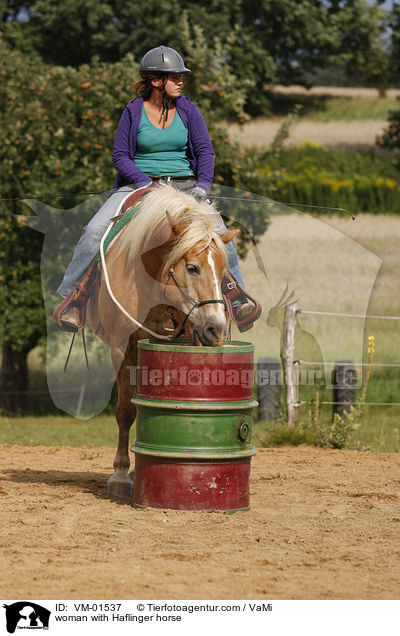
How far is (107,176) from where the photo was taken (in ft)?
45.4

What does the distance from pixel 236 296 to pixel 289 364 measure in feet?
14.5

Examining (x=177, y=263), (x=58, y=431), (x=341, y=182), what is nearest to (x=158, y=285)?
(x=177, y=263)

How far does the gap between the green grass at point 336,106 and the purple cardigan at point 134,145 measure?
39.1m

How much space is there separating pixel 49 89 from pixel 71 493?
354 inches

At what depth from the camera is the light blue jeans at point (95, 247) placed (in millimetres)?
6344

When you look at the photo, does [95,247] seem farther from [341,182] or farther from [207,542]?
[341,182]

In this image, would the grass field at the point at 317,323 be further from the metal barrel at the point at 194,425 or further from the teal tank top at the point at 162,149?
the teal tank top at the point at 162,149

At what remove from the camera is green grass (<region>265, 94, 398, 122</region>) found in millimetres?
46000

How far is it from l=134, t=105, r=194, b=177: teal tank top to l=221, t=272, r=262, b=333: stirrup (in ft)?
3.32

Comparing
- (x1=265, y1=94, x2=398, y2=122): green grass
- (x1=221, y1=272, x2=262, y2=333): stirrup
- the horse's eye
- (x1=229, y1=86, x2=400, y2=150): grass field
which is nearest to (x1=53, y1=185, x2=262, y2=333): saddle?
(x1=221, y1=272, x2=262, y2=333): stirrup

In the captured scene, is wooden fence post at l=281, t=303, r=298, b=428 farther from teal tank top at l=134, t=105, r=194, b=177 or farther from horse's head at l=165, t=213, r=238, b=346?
horse's head at l=165, t=213, r=238, b=346

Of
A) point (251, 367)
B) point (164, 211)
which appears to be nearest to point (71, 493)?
point (251, 367)

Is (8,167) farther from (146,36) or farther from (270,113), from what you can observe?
(270,113)
